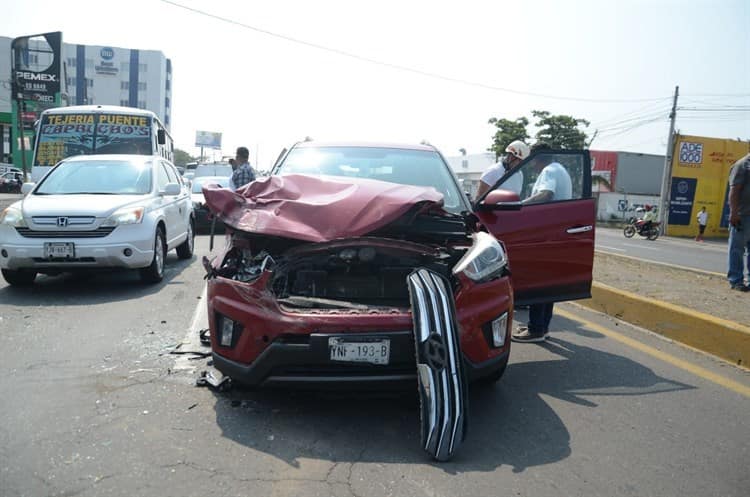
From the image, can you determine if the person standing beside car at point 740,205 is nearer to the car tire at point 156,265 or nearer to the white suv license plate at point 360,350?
the white suv license plate at point 360,350

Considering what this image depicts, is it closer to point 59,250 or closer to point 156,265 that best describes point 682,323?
point 156,265

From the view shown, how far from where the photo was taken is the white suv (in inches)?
254

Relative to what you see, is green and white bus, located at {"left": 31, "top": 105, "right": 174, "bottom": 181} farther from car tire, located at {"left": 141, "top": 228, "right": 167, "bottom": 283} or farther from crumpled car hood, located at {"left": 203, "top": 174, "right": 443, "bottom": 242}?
crumpled car hood, located at {"left": 203, "top": 174, "right": 443, "bottom": 242}

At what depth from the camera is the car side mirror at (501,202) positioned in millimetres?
4371

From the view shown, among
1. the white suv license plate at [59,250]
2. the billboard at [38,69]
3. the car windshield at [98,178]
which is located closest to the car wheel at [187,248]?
the car windshield at [98,178]

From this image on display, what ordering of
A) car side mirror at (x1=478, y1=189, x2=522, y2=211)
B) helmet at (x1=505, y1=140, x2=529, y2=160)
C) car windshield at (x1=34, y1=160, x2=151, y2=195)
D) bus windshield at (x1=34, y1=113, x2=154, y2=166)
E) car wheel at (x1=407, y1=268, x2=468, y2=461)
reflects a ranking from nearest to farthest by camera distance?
car wheel at (x1=407, y1=268, x2=468, y2=461)
car side mirror at (x1=478, y1=189, x2=522, y2=211)
helmet at (x1=505, y1=140, x2=529, y2=160)
car windshield at (x1=34, y1=160, x2=151, y2=195)
bus windshield at (x1=34, y1=113, x2=154, y2=166)

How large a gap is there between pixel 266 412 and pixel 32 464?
118 cm

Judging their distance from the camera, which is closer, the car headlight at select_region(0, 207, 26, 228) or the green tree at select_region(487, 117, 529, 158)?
the car headlight at select_region(0, 207, 26, 228)

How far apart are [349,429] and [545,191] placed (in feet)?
9.12

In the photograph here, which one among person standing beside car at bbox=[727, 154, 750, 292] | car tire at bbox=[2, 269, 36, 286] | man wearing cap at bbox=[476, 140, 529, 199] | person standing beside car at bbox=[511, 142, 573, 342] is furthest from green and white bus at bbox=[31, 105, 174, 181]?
person standing beside car at bbox=[727, 154, 750, 292]

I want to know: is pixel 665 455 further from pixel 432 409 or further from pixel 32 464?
pixel 32 464

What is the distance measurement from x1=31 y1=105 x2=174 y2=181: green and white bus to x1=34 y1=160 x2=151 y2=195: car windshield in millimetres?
5112

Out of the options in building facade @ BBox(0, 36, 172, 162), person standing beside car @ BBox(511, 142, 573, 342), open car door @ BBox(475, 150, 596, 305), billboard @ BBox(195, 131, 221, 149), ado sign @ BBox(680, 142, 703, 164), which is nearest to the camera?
open car door @ BBox(475, 150, 596, 305)

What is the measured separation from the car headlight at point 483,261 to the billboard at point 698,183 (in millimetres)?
31300
